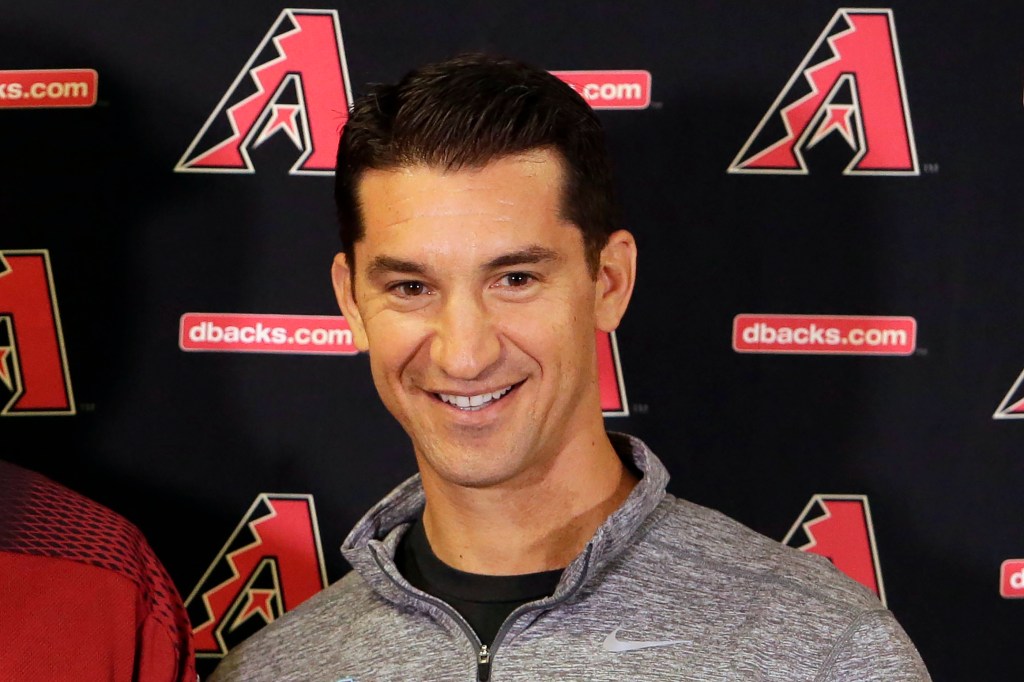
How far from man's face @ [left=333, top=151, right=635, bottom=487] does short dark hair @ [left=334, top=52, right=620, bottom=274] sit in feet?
0.07

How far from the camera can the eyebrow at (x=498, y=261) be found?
1.51m

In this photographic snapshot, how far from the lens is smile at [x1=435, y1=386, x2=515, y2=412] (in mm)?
1557

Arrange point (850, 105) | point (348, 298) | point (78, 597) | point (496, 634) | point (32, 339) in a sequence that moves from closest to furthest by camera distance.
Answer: point (78, 597) < point (496, 634) < point (348, 298) < point (850, 105) < point (32, 339)

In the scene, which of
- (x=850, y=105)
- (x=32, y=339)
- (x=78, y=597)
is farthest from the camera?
(x=32, y=339)

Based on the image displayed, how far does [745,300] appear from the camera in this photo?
2.16 m

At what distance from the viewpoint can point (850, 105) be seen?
6.99 ft

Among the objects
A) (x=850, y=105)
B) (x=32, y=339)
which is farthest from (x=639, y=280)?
(x=32, y=339)

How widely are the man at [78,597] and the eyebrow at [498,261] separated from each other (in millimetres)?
484

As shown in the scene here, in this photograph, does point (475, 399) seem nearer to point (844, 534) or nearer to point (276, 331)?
point (276, 331)

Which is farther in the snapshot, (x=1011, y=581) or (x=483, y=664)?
(x=1011, y=581)

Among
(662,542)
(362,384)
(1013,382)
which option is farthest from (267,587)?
(1013,382)

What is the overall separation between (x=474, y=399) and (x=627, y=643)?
0.35 m

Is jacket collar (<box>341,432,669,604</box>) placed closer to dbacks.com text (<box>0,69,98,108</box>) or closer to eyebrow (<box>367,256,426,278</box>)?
eyebrow (<box>367,256,426,278</box>)

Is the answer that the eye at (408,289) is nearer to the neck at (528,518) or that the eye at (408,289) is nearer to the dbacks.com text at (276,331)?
the neck at (528,518)
